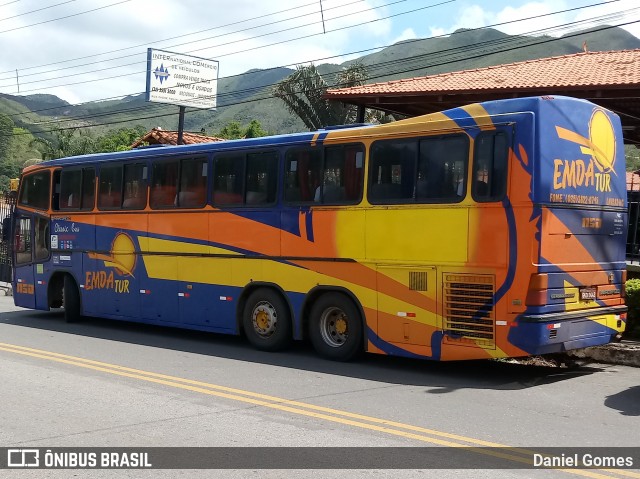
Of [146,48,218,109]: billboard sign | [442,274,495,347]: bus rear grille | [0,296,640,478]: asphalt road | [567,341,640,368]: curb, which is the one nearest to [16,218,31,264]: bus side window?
[0,296,640,478]: asphalt road

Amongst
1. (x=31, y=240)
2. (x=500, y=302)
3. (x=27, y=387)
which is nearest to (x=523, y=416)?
(x=500, y=302)

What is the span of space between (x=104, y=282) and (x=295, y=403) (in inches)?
320

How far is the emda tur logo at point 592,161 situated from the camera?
9812 millimetres

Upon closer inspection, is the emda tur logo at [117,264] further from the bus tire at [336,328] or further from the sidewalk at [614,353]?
the sidewalk at [614,353]

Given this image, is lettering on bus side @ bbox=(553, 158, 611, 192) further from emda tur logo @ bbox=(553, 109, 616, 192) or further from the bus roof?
the bus roof

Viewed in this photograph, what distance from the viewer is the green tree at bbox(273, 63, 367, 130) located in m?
38.7

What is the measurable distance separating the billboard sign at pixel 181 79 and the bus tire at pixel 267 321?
23337 mm

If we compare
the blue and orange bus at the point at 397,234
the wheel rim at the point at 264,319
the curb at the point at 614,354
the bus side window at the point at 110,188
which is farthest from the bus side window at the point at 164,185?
the curb at the point at 614,354

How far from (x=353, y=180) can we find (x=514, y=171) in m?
2.55

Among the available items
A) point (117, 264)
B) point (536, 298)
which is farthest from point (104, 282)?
point (536, 298)

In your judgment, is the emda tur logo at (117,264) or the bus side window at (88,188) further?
the bus side window at (88,188)

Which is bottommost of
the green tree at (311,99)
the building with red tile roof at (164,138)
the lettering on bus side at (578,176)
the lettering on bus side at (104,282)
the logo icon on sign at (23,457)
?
the logo icon on sign at (23,457)

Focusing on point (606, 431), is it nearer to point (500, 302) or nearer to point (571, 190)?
point (500, 302)

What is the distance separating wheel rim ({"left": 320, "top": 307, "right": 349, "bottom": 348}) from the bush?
4455mm
